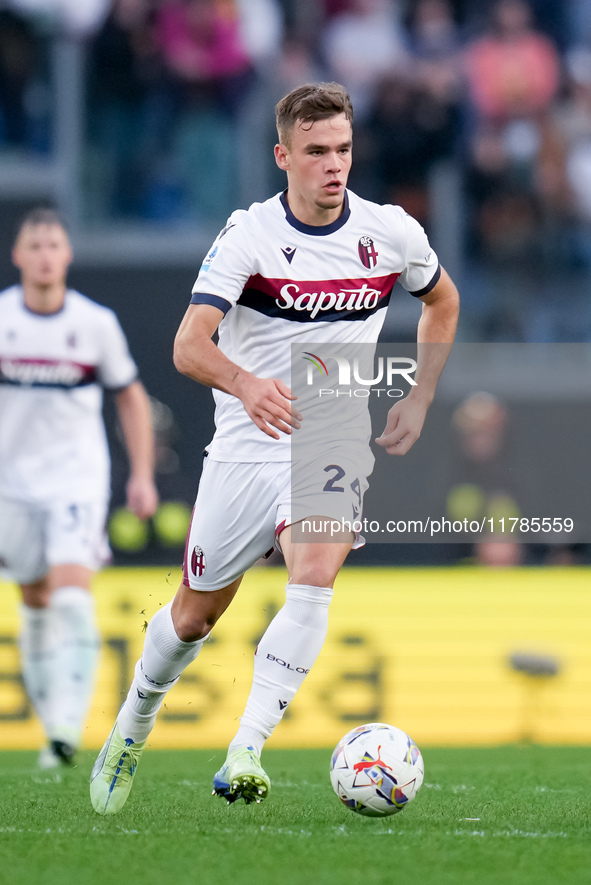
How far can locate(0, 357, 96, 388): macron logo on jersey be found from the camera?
7543 mm

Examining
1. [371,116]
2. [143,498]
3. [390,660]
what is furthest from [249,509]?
[371,116]

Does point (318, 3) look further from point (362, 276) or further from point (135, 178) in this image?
point (362, 276)

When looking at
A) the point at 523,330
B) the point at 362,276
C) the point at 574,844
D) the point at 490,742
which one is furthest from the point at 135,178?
the point at 574,844

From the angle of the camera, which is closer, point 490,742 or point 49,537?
point 49,537

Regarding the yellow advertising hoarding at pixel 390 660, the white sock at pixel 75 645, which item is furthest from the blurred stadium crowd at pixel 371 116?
the white sock at pixel 75 645

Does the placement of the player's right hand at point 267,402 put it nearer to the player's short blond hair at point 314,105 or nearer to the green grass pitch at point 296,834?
the player's short blond hair at point 314,105

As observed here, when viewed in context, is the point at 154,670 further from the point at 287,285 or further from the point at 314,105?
the point at 314,105

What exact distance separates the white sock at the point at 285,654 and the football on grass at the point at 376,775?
11.8 inches

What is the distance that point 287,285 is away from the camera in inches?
188

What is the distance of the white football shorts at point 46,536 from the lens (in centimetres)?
734

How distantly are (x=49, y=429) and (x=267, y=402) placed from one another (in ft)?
11.2

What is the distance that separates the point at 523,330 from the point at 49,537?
192 inches

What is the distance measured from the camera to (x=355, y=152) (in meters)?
11.1

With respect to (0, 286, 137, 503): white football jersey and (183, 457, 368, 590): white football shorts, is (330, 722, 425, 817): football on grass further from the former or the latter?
(0, 286, 137, 503): white football jersey
